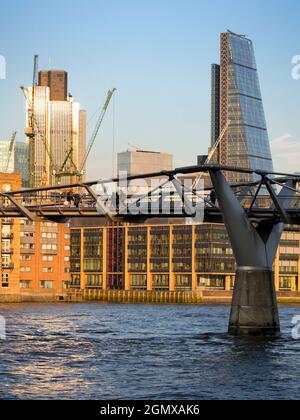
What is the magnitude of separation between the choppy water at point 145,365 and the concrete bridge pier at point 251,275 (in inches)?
78.3

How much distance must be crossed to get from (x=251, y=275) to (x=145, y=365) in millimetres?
20521

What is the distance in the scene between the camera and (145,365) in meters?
69.3

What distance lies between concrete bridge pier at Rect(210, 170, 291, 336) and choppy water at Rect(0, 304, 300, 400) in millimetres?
1989

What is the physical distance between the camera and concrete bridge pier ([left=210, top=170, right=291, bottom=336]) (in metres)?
86.0

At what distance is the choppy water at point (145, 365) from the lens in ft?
189

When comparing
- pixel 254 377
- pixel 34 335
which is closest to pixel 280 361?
pixel 254 377

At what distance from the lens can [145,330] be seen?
109 meters
